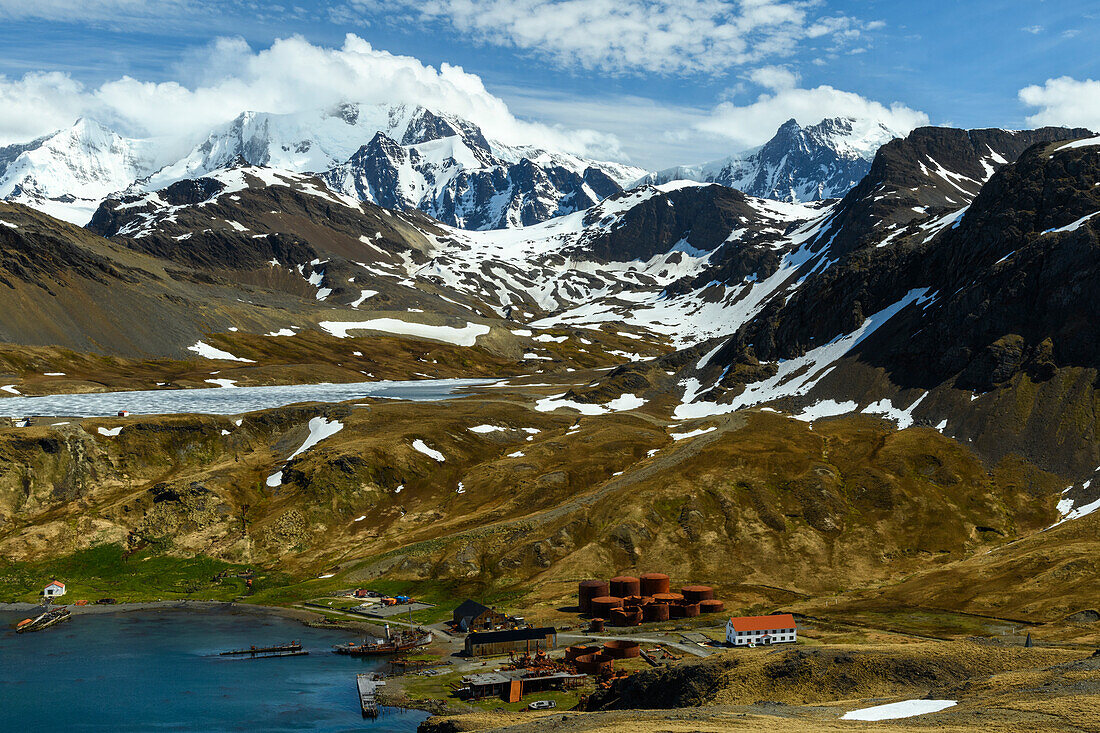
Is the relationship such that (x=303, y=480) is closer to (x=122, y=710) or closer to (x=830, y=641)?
(x=122, y=710)

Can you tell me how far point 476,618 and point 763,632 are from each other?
34.3 meters

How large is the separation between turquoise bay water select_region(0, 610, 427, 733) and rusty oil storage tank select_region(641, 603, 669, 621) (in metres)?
31.8

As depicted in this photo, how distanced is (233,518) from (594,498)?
2483 inches

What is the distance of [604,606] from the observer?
109 metres

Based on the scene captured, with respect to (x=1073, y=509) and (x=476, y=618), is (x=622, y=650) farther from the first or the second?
(x=1073, y=509)

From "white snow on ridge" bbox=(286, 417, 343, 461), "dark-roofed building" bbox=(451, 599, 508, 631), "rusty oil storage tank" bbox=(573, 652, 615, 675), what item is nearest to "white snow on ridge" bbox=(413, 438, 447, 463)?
"white snow on ridge" bbox=(286, 417, 343, 461)

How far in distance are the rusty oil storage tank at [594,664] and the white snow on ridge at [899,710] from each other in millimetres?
31902

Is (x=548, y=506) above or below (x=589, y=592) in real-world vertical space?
above

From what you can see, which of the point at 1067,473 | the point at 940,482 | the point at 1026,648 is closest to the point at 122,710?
the point at 1026,648

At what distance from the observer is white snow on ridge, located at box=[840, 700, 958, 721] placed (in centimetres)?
6044

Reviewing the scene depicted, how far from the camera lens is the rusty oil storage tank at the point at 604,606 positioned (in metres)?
109

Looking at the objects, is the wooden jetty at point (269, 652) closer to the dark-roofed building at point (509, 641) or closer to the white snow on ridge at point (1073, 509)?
the dark-roofed building at point (509, 641)

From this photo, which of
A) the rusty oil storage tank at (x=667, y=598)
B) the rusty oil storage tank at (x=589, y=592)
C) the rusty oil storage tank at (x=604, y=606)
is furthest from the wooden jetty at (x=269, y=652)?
the rusty oil storage tank at (x=667, y=598)

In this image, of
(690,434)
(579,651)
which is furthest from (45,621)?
(690,434)
